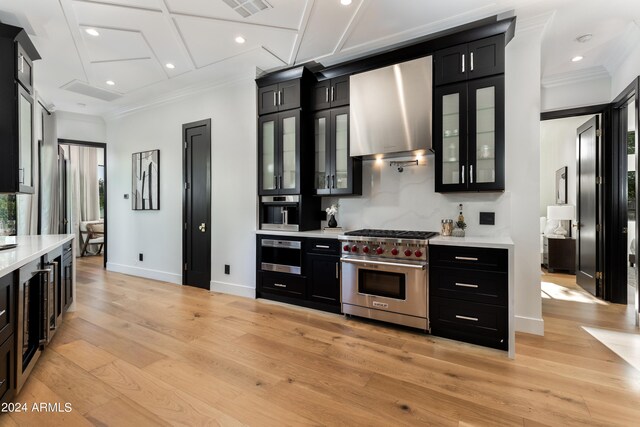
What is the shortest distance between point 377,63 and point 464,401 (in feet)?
10.4

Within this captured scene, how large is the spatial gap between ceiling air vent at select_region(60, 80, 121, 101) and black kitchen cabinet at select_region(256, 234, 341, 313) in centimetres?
343

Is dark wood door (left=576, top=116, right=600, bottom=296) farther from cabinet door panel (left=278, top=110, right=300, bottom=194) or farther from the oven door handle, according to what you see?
cabinet door panel (left=278, top=110, right=300, bottom=194)

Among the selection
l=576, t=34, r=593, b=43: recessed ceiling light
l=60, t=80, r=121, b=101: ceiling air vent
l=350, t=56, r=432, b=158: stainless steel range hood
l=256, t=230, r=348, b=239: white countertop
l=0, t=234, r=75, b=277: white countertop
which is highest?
l=60, t=80, r=121, b=101: ceiling air vent

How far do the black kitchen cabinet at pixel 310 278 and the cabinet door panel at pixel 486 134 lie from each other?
1584mm

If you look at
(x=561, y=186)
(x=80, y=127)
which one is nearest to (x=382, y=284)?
(x=561, y=186)

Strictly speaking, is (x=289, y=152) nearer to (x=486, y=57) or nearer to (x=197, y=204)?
(x=197, y=204)

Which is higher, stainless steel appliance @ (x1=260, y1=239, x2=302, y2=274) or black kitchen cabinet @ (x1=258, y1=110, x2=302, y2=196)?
black kitchen cabinet @ (x1=258, y1=110, x2=302, y2=196)

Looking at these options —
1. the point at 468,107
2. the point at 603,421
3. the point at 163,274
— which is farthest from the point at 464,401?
the point at 163,274

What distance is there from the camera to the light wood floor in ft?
5.91

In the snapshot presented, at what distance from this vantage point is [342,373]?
88.7 inches

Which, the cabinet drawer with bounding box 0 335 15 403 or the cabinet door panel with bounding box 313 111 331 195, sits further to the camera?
the cabinet door panel with bounding box 313 111 331 195

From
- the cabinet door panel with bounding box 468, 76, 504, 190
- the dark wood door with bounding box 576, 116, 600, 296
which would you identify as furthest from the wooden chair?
the dark wood door with bounding box 576, 116, 600, 296

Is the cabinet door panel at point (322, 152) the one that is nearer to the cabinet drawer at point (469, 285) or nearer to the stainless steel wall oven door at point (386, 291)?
the stainless steel wall oven door at point (386, 291)

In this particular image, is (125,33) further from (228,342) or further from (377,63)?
(228,342)
